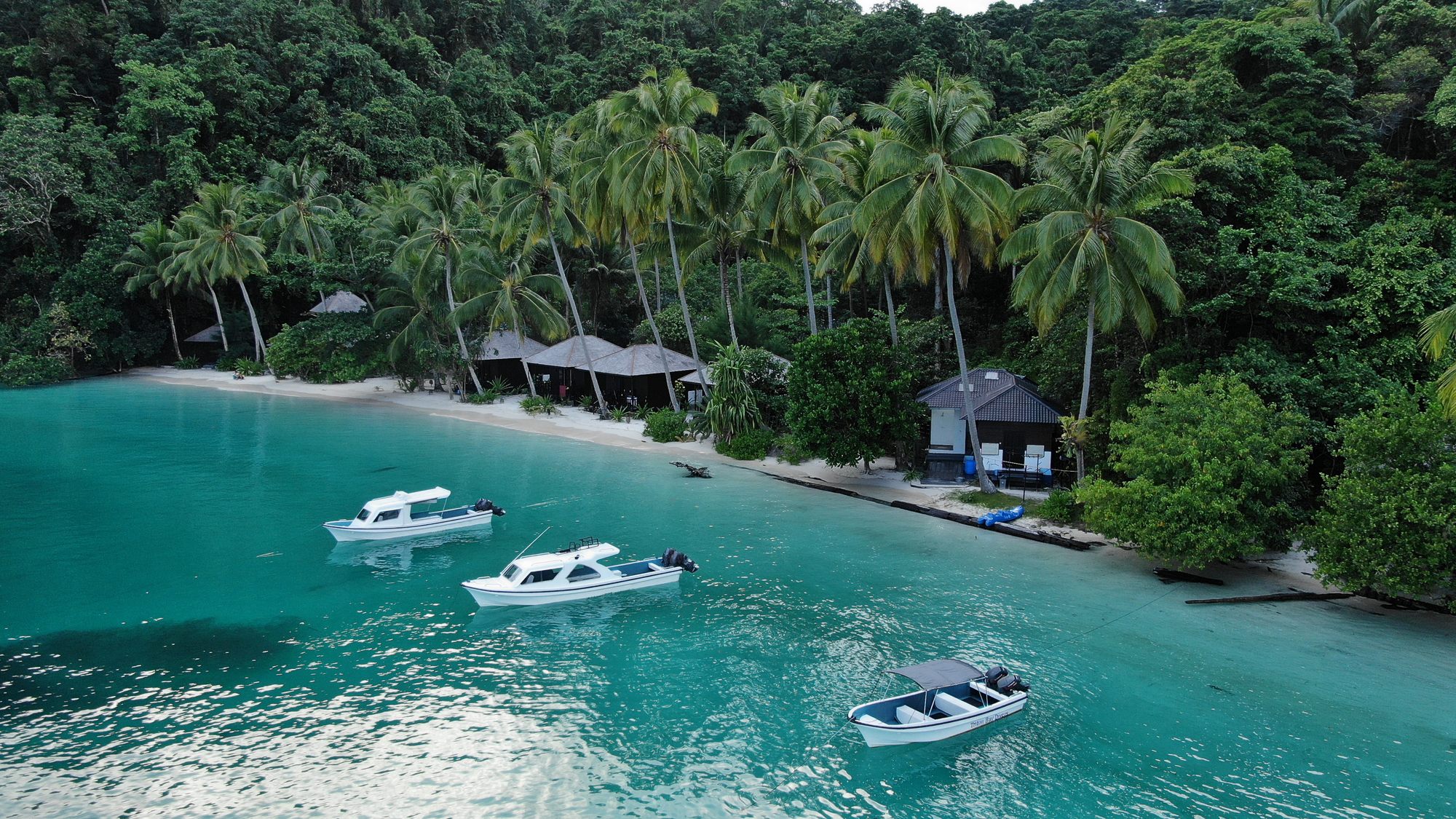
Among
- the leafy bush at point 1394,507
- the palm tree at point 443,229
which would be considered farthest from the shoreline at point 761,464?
the palm tree at point 443,229

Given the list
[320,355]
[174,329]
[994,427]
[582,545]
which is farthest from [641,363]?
[174,329]

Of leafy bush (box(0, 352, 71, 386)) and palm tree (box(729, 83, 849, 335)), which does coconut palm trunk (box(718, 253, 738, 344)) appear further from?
leafy bush (box(0, 352, 71, 386))

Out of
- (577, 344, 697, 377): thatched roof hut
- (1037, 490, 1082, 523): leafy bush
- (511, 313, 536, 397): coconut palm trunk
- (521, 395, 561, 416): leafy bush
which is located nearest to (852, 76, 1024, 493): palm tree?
(1037, 490, 1082, 523): leafy bush

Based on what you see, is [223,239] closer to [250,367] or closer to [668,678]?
[250,367]

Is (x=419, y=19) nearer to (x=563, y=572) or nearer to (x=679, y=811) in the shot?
(x=563, y=572)

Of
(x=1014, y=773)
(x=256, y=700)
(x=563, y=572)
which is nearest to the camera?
(x=1014, y=773)

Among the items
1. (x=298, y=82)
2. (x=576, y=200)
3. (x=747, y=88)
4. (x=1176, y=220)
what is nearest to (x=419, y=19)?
(x=298, y=82)

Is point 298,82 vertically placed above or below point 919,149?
above
